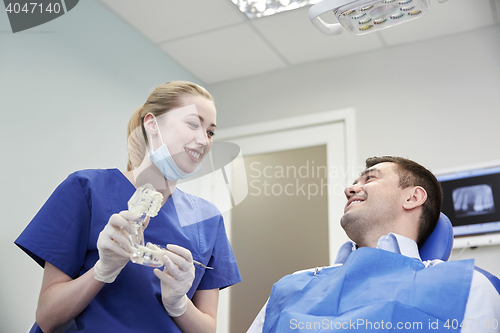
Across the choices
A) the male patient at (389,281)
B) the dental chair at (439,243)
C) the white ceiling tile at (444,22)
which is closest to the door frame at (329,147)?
the white ceiling tile at (444,22)

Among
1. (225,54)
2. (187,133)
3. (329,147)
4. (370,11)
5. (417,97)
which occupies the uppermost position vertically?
(225,54)

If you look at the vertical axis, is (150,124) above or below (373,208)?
above

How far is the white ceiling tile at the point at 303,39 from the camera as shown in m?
2.50

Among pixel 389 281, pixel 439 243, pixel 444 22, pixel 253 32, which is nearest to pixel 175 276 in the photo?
pixel 389 281

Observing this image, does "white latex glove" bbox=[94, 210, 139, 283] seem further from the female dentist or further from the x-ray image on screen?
the x-ray image on screen

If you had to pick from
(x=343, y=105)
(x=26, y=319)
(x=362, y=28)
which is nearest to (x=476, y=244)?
(x=343, y=105)

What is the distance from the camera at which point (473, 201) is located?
2242mm

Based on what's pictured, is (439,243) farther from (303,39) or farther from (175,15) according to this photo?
(175,15)

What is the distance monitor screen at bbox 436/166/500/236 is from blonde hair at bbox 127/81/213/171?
Answer: 1.56m

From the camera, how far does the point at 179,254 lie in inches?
43.1

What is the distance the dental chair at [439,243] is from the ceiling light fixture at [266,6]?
1396 millimetres

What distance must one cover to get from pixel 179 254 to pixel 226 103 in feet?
7.18

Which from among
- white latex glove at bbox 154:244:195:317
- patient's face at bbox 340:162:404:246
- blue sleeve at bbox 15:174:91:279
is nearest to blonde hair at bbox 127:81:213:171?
blue sleeve at bbox 15:174:91:279

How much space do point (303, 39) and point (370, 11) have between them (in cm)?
136
